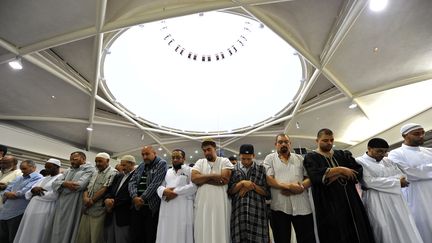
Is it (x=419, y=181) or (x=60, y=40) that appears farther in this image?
(x=60, y=40)

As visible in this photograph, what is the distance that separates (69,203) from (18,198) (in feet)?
4.70

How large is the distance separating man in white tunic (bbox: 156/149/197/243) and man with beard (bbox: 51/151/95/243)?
6.04 feet

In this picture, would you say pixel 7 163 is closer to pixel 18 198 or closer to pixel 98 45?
pixel 18 198

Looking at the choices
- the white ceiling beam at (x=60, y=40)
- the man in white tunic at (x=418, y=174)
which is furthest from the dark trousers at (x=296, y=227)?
the white ceiling beam at (x=60, y=40)

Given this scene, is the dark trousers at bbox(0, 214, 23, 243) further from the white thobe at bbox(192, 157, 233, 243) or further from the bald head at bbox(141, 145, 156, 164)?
the white thobe at bbox(192, 157, 233, 243)

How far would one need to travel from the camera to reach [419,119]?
10.2 meters

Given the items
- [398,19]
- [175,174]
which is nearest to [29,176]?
[175,174]

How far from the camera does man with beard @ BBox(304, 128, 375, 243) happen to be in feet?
9.79

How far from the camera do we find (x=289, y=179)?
353 cm

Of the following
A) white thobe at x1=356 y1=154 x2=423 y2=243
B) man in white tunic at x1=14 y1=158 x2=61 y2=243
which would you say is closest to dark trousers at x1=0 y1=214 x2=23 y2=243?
man in white tunic at x1=14 y1=158 x2=61 y2=243

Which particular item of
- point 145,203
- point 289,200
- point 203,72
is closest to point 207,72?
point 203,72

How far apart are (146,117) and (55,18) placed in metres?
7.79

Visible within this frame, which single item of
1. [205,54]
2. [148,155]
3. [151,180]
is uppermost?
[205,54]

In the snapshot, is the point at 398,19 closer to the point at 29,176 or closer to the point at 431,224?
the point at 431,224
